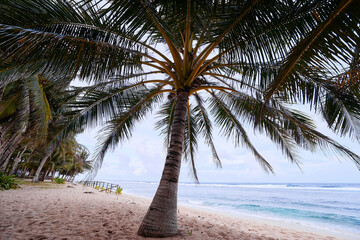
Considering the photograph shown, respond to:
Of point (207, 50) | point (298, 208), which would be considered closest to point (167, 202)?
point (207, 50)

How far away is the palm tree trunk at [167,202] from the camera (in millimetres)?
2883

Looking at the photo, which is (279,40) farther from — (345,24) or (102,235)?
(102,235)

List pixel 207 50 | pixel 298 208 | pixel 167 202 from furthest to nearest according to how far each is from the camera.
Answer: pixel 298 208 < pixel 207 50 < pixel 167 202

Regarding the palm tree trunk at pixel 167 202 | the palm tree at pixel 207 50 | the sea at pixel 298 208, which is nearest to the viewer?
the palm tree at pixel 207 50

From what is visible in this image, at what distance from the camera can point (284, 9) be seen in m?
2.35

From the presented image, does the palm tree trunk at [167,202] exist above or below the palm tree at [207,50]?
below

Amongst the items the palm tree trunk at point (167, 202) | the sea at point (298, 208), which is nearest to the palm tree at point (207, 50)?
the palm tree trunk at point (167, 202)

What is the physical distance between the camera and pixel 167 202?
3051 millimetres

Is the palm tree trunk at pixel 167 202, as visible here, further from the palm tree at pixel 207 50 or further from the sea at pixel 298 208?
the sea at pixel 298 208

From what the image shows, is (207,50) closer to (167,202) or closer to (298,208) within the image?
(167,202)

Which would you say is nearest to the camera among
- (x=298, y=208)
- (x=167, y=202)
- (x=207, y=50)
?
(x=167, y=202)

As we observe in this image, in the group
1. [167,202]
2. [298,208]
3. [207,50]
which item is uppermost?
[207,50]

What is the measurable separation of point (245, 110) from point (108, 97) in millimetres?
3645

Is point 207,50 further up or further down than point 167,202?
further up
